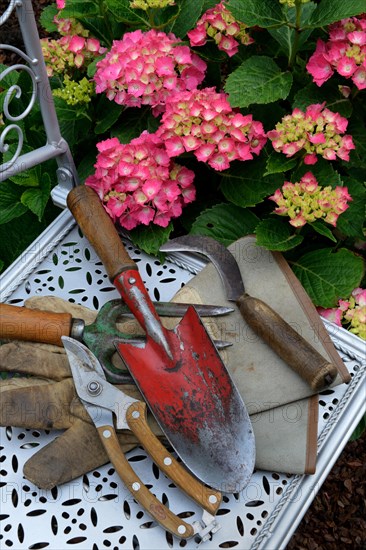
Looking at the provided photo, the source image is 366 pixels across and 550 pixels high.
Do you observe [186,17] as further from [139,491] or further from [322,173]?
[139,491]

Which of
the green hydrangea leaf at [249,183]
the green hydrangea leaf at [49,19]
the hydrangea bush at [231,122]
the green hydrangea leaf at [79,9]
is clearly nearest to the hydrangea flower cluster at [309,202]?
the hydrangea bush at [231,122]

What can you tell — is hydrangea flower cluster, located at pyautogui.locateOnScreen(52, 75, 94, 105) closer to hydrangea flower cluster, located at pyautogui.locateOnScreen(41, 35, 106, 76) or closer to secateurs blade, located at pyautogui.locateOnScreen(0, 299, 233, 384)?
hydrangea flower cluster, located at pyautogui.locateOnScreen(41, 35, 106, 76)

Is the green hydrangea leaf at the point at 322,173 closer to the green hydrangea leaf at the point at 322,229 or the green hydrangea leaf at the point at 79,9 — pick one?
the green hydrangea leaf at the point at 322,229

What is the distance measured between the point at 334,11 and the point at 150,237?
0.57m

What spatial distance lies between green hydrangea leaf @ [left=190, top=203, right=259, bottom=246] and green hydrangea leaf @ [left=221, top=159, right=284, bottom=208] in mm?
34

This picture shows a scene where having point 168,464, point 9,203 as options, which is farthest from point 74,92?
point 168,464

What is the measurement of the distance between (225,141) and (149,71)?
0.21m

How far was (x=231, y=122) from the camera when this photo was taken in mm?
1323

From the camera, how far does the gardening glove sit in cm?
103

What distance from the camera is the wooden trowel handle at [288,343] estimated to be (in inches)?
42.6

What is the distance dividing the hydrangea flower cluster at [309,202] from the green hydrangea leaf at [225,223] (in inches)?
7.1

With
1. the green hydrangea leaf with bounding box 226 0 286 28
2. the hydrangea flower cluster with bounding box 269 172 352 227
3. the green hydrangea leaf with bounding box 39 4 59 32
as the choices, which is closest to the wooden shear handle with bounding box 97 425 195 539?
the hydrangea flower cluster with bounding box 269 172 352 227

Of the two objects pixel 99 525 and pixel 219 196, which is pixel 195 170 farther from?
pixel 99 525

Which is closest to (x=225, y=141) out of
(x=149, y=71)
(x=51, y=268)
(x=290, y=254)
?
(x=149, y=71)
